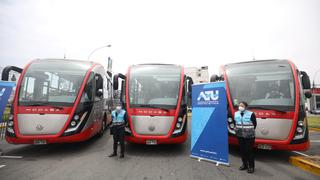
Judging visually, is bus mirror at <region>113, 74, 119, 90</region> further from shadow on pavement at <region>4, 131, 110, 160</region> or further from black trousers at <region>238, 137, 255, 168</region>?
black trousers at <region>238, 137, 255, 168</region>

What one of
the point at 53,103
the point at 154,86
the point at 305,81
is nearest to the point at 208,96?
the point at 154,86

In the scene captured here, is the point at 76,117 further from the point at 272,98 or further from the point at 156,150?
the point at 272,98

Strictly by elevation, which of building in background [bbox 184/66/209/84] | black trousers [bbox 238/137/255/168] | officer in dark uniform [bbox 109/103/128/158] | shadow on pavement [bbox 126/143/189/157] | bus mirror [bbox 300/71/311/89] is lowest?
shadow on pavement [bbox 126/143/189/157]

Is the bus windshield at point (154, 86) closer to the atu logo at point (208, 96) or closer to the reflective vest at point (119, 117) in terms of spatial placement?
the reflective vest at point (119, 117)

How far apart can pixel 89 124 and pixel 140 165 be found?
8.25 ft

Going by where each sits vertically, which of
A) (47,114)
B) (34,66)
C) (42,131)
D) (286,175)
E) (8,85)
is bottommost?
(286,175)

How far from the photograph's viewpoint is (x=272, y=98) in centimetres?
543

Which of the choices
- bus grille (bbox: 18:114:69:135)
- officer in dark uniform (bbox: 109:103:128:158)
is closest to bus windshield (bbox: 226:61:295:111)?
officer in dark uniform (bbox: 109:103:128:158)

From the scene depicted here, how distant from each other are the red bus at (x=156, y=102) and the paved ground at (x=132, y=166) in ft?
2.17

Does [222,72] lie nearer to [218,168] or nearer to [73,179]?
[218,168]

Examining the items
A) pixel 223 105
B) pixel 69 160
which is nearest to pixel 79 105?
pixel 69 160

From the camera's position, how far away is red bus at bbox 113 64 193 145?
5566mm

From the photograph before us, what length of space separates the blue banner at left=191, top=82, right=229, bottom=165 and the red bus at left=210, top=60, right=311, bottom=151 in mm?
828

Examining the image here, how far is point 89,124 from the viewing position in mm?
6191
